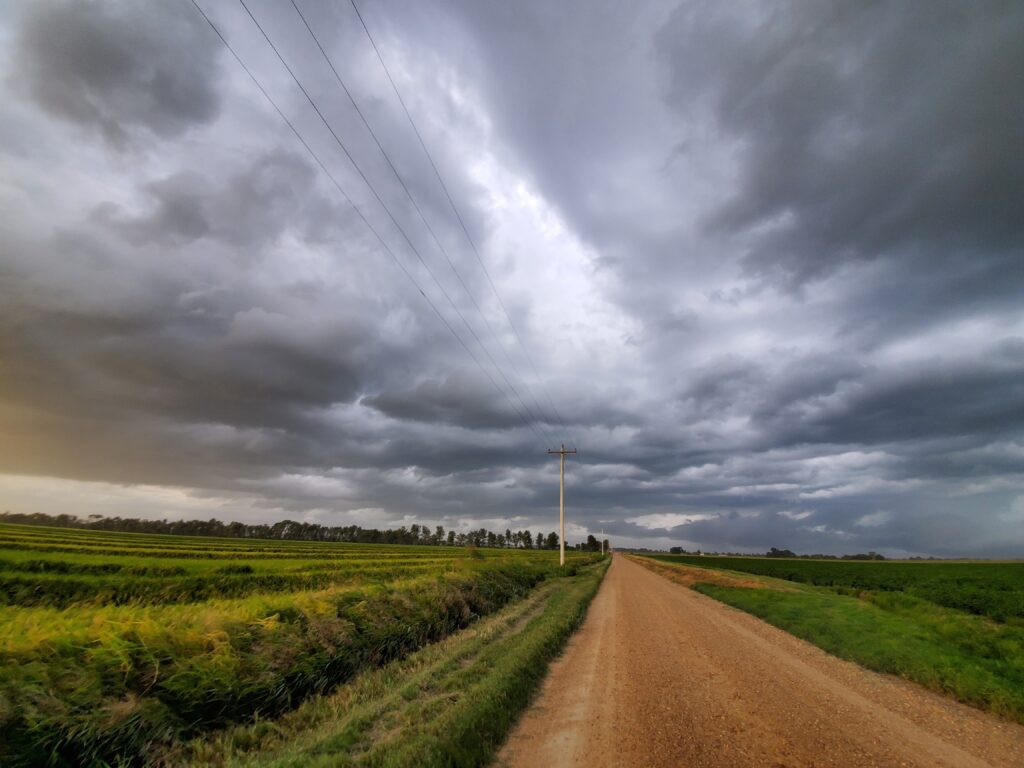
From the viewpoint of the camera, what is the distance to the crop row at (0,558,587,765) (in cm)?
536

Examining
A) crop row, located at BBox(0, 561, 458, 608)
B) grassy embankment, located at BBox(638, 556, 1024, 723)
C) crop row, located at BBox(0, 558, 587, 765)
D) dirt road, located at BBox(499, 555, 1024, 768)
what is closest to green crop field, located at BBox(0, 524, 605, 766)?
crop row, located at BBox(0, 558, 587, 765)

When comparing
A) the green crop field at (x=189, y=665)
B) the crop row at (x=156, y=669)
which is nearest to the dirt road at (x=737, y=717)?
the green crop field at (x=189, y=665)

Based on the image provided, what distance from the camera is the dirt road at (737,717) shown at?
626 cm

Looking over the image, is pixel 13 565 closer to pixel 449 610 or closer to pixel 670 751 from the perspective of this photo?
pixel 449 610

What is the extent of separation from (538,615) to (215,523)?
168m

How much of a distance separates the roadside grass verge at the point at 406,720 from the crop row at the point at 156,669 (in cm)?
48

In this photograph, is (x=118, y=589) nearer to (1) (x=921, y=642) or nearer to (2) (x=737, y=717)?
(2) (x=737, y=717)

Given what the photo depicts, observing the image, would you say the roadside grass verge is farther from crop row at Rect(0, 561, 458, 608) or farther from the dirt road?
crop row at Rect(0, 561, 458, 608)

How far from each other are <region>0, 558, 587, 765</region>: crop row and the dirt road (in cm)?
445

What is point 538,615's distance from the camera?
755 inches

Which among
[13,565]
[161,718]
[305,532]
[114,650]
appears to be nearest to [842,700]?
[161,718]

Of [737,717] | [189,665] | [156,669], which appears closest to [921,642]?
[737,717]

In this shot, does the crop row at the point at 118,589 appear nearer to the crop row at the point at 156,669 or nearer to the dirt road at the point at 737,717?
the crop row at the point at 156,669

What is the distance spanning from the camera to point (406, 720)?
7176 millimetres
